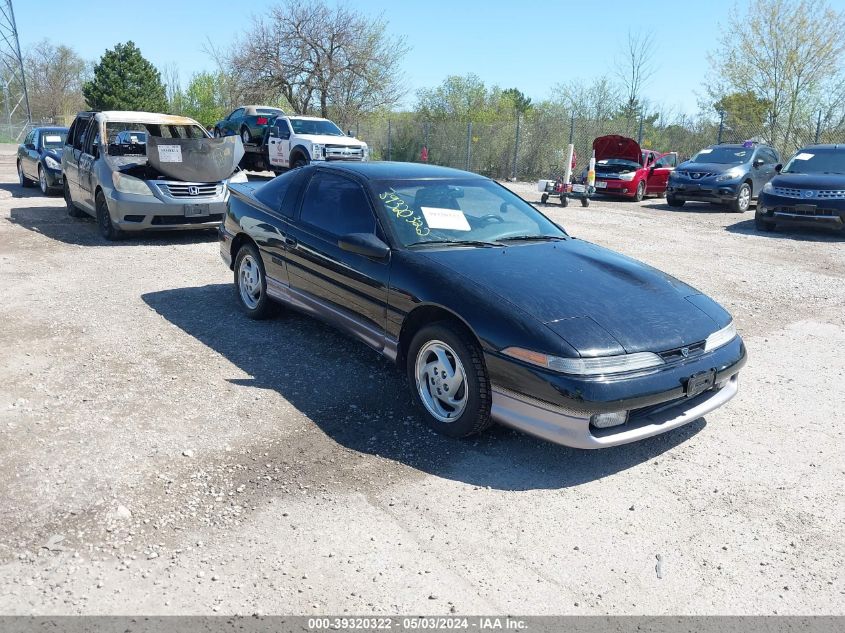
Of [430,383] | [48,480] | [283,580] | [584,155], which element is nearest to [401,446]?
[430,383]

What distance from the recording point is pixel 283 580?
283 cm

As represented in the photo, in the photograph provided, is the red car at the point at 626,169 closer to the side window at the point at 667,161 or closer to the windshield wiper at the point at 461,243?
the side window at the point at 667,161

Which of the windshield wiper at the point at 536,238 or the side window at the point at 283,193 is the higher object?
the side window at the point at 283,193

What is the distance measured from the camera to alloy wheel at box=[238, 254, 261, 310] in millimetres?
6133

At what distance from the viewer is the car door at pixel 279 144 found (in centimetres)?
1686

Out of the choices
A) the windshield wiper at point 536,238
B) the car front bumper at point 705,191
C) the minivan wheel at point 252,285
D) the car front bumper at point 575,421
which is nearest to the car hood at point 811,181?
the car front bumper at point 705,191

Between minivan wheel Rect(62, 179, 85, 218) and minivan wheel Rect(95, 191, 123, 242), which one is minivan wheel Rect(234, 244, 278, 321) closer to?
minivan wheel Rect(95, 191, 123, 242)

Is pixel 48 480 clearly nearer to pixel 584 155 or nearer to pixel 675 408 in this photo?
pixel 675 408

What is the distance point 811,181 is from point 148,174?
11.3 m

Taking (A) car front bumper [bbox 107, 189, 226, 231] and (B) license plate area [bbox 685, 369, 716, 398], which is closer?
(B) license plate area [bbox 685, 369, 716, 398]

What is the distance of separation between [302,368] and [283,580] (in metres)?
2.42

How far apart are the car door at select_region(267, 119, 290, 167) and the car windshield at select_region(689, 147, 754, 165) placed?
33.0ft

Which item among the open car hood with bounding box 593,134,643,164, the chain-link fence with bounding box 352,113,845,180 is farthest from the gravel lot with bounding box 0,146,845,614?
the chain-link fence with bounding box 352,113,845,180

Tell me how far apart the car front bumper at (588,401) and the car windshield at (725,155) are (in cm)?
1462
